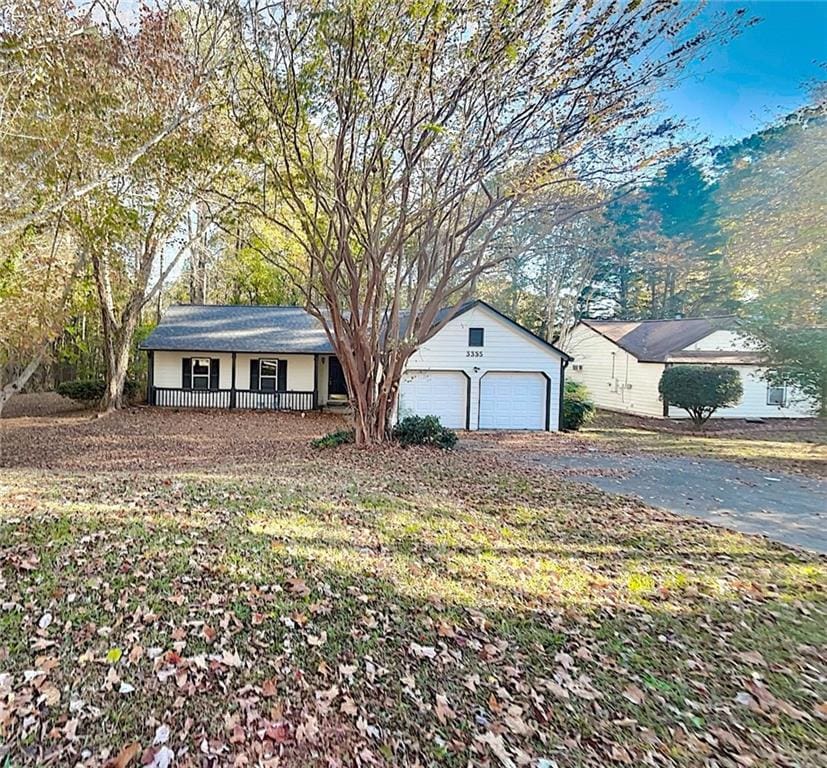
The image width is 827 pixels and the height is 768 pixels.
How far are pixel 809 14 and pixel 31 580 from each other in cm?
1252

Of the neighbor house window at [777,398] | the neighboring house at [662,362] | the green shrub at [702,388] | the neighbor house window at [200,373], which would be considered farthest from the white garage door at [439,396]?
the neighbor house window at [777,398]

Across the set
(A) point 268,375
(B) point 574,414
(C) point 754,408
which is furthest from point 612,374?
(A) point 268,375

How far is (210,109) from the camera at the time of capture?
9781 millimetres

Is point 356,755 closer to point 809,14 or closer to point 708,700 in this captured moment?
point 708,700

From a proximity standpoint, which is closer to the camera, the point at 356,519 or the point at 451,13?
the point at 356,519

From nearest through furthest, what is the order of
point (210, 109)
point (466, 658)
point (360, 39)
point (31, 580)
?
point (466, 658), point (31, 580), point (360, 39), point (210, 109)

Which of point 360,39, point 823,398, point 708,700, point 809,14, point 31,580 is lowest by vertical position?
point 708,700

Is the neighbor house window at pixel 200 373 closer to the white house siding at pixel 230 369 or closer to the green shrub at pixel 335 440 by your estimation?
the white house siding at pixel 230 369

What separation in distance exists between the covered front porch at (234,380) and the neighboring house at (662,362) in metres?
12.9

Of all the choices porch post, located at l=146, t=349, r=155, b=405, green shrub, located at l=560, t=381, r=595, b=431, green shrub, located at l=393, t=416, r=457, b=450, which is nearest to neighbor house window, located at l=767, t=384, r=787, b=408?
green shrub, located at l=560, t=381, r=595, b=431

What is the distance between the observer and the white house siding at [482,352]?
1620cm

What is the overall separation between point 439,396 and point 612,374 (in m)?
11.3

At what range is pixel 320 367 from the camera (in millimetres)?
20688

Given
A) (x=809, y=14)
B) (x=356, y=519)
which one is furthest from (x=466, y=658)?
(x=809, y=14)
